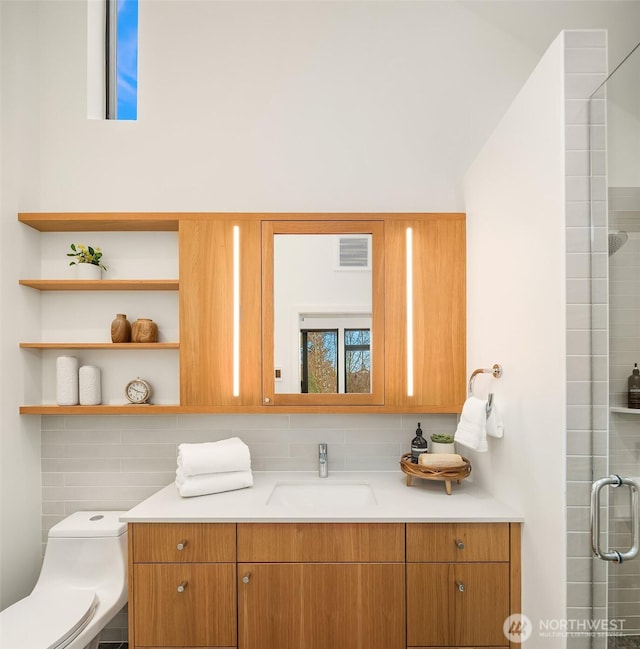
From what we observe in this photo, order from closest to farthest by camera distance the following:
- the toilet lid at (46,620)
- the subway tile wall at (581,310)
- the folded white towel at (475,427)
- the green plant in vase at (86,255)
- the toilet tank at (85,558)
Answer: the subway tile wall at (581,310)
the toilet lid at (46,620)
the folded white towel at (475,427)
the toilet tank at (85,558)
the green plant in vase at (86,255)

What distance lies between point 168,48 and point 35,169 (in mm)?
924

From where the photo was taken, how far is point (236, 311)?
2125mm

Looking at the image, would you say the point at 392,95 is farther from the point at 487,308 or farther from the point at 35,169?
the point at 35,169

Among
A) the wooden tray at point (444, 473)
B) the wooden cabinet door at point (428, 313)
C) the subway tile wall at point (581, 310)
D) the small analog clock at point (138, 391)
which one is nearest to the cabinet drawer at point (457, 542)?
the wooden tray at point (444, 473)

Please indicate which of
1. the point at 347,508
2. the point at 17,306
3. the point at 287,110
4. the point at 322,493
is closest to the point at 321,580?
the point at 347,508

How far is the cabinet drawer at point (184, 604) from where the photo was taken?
1672 millimetres

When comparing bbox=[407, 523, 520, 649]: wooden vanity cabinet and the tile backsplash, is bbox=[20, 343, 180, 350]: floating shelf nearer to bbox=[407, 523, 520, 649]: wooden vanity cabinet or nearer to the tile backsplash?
the tile backsplash

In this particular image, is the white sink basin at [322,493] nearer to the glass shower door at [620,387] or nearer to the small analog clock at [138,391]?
the small analog clock at [138,391]

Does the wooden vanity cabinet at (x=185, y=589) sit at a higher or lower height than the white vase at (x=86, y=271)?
lower

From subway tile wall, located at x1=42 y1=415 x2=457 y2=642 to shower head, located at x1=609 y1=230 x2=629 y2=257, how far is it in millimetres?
1260

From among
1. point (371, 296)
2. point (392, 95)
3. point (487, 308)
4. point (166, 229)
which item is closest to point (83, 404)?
point (166, 229)

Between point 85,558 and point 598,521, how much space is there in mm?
2048

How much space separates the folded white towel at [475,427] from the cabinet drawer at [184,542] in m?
0.97

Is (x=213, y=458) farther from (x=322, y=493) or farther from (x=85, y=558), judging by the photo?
(x=85, y=558)
